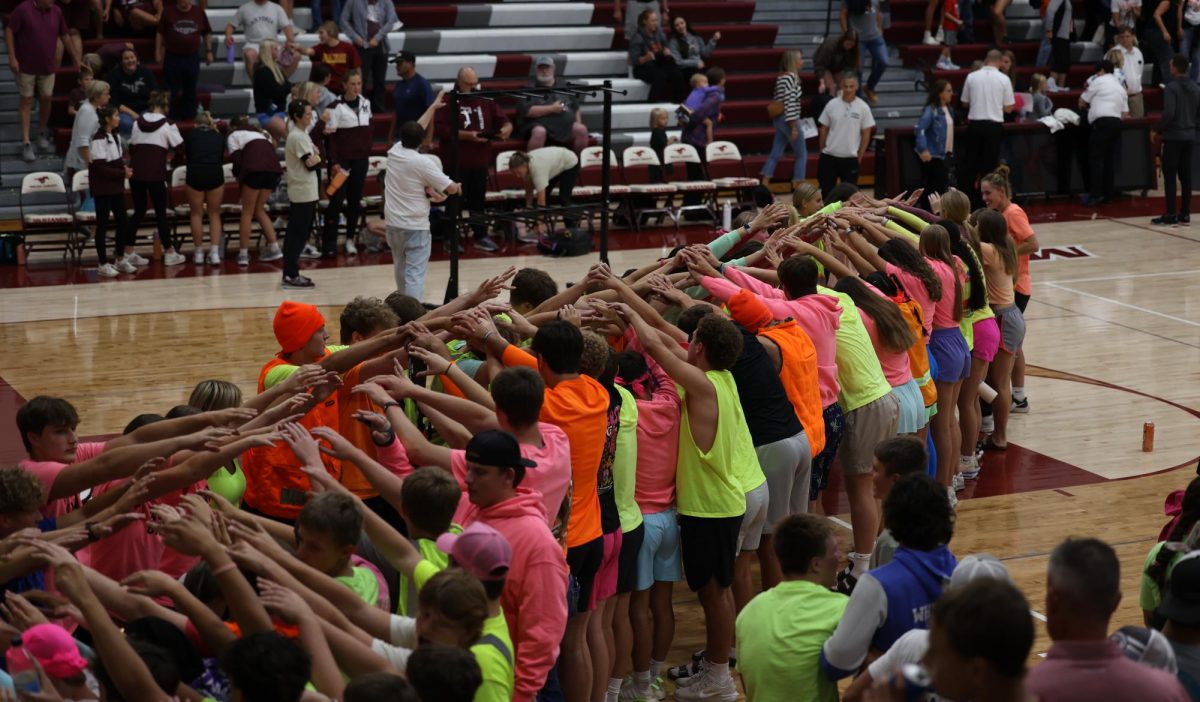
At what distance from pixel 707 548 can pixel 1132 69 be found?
17.6 meters

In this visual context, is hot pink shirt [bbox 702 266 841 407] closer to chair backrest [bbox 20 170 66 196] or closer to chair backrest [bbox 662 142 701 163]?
chair backrest [bbox 20 170 66 196]

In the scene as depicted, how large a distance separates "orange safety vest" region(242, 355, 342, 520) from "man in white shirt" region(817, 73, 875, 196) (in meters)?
12.8

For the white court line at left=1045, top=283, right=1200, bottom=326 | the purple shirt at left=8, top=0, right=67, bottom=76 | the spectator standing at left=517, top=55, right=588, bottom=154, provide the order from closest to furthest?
the white court line at left=1045, top=283, right=1200, bottom=326 → the purple shirt at left=8, top=0, right=67, bottom=76 → the spectator standing at left=517, top=55, right=588, bottom=154

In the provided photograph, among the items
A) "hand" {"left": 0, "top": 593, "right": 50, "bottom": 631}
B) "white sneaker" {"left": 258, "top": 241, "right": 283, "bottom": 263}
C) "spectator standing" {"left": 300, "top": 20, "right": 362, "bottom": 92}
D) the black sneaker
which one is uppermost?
"spectator standing" {"left": 300, "top": 20, "right": 362, "bottom": 92}

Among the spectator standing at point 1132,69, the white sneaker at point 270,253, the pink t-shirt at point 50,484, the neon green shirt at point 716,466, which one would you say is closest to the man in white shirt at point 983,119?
the spectator standing at point 1132,69

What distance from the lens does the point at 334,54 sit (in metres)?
17.8

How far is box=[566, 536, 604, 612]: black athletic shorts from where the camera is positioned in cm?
574

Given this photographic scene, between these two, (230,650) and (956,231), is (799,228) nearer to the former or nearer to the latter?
(956,231)

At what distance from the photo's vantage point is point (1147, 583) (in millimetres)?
5020

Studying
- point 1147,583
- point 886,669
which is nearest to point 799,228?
point 1147,583

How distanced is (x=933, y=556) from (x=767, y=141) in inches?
678

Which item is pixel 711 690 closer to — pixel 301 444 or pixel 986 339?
pixel 301 444

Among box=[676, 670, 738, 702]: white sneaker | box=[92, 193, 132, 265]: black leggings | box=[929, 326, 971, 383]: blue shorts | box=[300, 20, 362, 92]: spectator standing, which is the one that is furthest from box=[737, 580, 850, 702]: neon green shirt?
box=[300, 20, 362, 92]: spectator standing

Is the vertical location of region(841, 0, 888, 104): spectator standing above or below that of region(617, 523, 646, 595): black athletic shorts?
above
